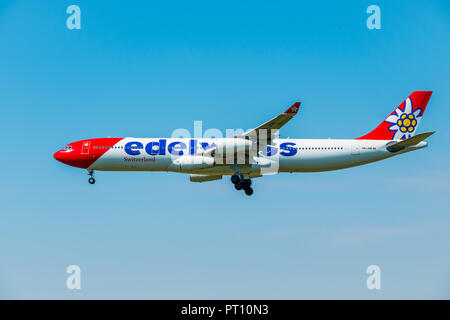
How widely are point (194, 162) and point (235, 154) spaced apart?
11.7ft

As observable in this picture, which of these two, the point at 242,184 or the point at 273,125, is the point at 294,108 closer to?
the point at 273,125

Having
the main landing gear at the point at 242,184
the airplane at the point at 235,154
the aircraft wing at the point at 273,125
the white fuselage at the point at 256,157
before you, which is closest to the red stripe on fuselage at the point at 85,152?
the airplane at the point at 235,154

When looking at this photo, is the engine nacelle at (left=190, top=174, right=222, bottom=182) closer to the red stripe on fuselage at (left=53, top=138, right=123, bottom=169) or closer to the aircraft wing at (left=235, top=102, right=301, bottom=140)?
the aircraft wing at (left=235, top=102, right=301, bottom=140)

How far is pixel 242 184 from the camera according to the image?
199ft

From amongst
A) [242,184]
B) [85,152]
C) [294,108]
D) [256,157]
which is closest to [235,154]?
[256,157]

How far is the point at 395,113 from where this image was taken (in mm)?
66625

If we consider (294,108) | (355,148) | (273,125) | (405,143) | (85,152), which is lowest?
(85,152)

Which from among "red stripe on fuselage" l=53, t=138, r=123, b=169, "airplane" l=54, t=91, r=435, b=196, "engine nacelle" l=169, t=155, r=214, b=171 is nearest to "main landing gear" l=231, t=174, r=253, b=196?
"airplane" l=54, t=91, r=435, b=196

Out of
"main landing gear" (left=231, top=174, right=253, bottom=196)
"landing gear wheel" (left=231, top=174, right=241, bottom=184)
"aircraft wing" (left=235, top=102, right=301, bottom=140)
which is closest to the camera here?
"aircraft wing" (left=235, top=102, right=301, bottom=140)

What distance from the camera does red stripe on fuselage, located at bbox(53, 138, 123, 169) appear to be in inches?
2384

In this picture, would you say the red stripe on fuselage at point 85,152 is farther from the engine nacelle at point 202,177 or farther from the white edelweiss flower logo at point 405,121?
the white edelweiss flower logo at point 405,121

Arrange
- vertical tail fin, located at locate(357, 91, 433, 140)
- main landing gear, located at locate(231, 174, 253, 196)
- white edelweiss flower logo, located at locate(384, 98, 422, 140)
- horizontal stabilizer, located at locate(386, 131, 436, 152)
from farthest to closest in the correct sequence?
white edelweiss flower logo, located at locate(384, 98, 422, 140)
vertical tail fin, located at locate(357, 91, 433, 140)
main landing gear, located at locate(231, 174, 253, 196)
horizontal stabilizer, located at locate(386, 131, 436, 152)
